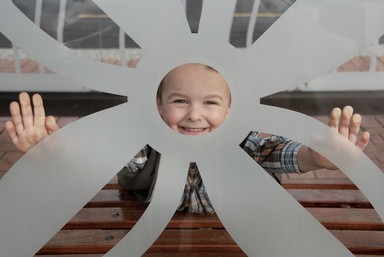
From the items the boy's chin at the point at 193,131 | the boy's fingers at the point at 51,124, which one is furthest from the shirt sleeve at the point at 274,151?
the boy's fingers at the point at 51,124

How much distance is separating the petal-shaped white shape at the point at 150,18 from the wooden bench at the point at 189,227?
41cm

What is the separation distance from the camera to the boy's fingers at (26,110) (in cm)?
130

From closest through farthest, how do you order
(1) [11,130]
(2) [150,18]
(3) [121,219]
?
(2) [150,18] → (1) [11,130] → (3) [121,219]

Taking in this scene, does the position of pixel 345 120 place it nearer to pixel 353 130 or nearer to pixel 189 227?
pixel 353 130

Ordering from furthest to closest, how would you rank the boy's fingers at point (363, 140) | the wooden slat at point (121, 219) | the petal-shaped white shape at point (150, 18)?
the wooden slat at point (121, 219)
the boy's fingers at point (363, 140)
the petal-shaped white shape at point (150, 18)

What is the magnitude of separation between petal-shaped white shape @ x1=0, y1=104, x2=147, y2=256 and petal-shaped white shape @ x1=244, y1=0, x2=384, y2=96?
313 millimetres

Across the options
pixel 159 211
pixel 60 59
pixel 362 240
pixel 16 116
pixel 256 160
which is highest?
pixel 60 59

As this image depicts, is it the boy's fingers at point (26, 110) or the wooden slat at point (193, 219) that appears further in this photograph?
the wooden slat at point (193, 219)

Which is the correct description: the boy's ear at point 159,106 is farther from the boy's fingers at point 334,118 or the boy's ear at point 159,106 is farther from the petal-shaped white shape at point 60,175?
the boy's fingers at point 334,118

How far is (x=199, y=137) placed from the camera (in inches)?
51.2

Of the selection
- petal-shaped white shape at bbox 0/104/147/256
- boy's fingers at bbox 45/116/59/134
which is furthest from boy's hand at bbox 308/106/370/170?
boy's fingers at bbox 45/116/59/134

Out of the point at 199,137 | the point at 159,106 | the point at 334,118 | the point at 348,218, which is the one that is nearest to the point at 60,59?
→ the point at 159,106

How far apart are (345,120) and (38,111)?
70 centimetres

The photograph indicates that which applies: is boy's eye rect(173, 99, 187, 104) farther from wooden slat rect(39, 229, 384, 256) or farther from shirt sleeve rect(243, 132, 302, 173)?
wooden slat rect(39, 229, 384, 256)
